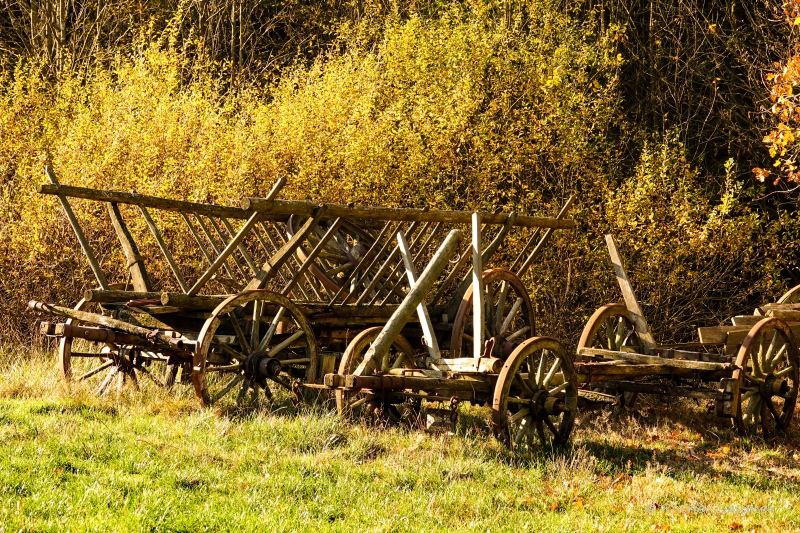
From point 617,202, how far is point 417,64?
9.64 feet

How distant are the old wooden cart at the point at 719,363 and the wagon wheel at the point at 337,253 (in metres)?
2.27

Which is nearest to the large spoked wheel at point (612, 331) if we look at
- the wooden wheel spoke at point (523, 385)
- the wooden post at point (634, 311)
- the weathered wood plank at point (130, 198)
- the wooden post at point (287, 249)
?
the wooden post at point (634, 311)

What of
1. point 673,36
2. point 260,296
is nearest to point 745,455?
point 260,296

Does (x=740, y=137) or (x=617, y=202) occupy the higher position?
(x=740, y=137)

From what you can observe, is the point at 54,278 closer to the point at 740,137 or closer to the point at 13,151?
the point at 13,151

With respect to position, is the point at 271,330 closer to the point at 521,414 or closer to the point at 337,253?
the point at 337,253

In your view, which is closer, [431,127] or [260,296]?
[260,296]

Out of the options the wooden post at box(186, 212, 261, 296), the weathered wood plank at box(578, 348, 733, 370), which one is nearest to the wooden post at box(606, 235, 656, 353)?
the weathered wood plank at box(578, 348, 733, 370)

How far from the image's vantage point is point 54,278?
11.0 meters

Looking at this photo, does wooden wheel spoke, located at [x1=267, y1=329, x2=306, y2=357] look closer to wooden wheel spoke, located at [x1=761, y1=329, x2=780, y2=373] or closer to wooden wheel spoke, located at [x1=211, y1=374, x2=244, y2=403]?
wooden wheel spoke, located at [x1=211, y1=374, x2=244, y2=403]

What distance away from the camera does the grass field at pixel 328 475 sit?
4.82 m

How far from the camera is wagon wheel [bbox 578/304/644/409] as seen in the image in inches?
326

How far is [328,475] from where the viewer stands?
5.72 metres

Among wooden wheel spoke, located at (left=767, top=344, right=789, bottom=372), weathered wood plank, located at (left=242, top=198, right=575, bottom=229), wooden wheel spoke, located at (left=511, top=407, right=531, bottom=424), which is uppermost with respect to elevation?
weathered wood plank, located at (left=242, top=198, right=575, bottom=229)
